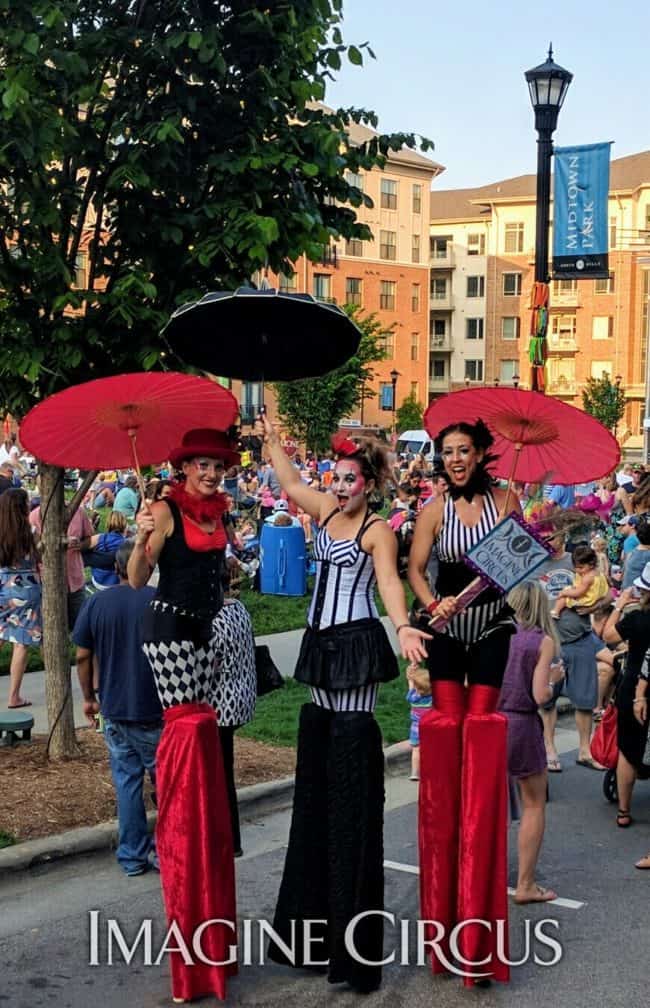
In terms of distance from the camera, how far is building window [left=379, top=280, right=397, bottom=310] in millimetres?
74375

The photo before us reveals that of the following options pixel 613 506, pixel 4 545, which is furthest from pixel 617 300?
pixel 4 545

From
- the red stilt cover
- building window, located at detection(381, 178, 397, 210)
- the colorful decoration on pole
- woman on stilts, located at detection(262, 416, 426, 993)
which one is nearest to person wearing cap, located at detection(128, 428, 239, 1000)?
the red stilt cover

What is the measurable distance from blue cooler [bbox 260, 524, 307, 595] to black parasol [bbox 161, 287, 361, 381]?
10.8m

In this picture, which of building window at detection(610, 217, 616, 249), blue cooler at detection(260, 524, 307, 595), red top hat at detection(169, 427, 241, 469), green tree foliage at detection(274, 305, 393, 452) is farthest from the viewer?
building window at detection(610, 217, 616, 249)

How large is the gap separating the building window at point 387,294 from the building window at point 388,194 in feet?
14.2

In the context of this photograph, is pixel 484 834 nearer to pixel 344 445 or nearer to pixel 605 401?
pixel 344 445

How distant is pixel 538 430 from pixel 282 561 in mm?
11431

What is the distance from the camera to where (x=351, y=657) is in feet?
16.3

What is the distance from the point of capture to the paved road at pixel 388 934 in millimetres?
4977

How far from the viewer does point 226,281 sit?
7.59m

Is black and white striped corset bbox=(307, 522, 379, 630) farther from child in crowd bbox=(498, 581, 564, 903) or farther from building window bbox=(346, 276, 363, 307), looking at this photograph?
building window bbox=(346, 276, 363, 307)

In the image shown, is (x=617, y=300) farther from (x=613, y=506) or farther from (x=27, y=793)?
(x=27, y=793)

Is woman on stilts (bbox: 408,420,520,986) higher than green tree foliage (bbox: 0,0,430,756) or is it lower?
lower

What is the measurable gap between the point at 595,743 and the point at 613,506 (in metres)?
11.3
